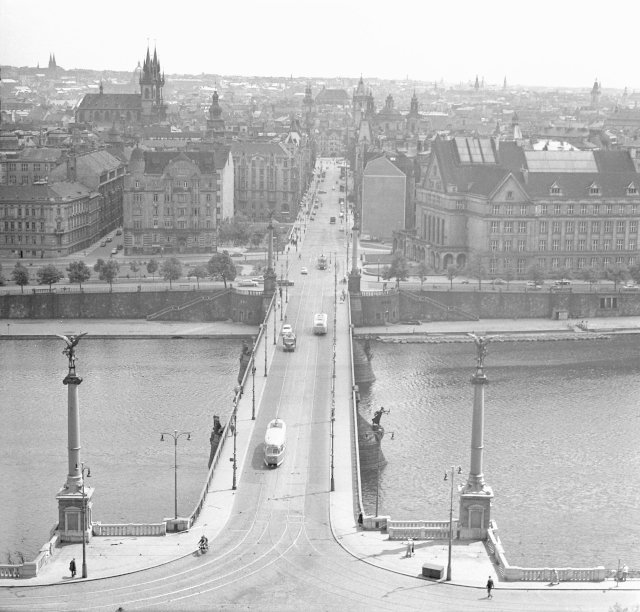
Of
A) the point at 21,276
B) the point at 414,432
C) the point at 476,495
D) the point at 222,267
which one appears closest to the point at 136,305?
the point at 222,267

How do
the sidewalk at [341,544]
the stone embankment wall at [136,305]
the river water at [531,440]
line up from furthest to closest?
1. the stone embankment wall at [136,305]
2. the river water at [531,440]
3. the sidewalk at [341,544]

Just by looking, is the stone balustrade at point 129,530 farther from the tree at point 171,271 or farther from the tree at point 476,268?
the tree at point 476,268

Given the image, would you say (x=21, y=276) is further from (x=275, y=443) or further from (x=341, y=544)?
(x=341, y=544)

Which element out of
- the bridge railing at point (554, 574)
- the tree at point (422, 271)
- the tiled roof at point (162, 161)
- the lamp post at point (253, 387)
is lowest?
the tree at point (422, 271)

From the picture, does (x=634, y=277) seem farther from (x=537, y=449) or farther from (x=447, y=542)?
(x=447, y=542)

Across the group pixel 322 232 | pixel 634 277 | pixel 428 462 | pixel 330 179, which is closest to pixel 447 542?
pixel 428 462

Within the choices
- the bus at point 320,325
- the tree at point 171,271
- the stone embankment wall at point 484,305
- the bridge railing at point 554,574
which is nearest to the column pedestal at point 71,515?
the bridge railing at point 554,574
